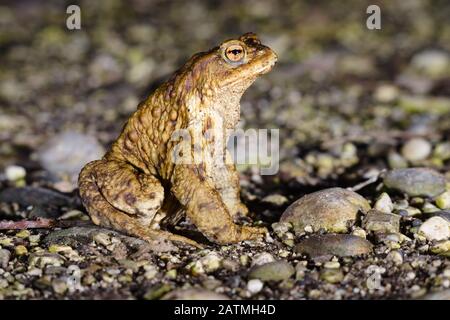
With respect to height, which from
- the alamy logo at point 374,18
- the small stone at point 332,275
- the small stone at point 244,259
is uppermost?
the alamy logo at point 374,18

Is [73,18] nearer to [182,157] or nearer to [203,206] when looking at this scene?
[182,157]

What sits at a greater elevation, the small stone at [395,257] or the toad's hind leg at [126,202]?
the toad's hind leg at [126,202]

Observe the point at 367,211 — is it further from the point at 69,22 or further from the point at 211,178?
the point at 69,22

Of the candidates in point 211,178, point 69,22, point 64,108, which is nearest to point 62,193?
point 211,178

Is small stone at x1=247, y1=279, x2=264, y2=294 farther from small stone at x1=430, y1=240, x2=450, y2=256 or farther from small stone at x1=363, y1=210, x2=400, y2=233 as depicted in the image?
small stone at x1=430, y1=240, x2=450, y2=256

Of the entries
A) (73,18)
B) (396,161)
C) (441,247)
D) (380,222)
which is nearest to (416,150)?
(396,161)

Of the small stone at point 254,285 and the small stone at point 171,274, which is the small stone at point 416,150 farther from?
the small stone at point 171,274

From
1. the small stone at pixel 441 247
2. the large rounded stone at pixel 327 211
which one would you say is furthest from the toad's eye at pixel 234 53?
the small stone at pixel 441 247
